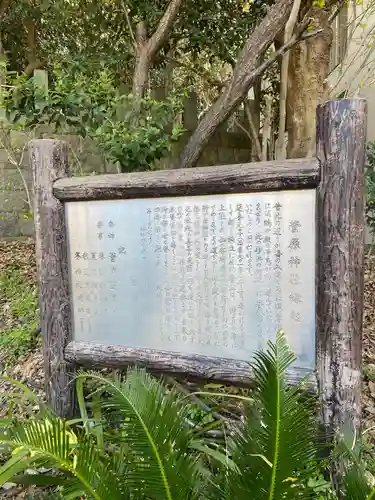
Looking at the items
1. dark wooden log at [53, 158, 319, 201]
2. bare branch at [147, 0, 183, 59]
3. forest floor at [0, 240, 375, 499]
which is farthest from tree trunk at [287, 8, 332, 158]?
dark wooden log at [53, 158, 319, 201]

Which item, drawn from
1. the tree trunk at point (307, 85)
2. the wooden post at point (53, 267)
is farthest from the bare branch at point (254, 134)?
the wooden post at point (53, 267)

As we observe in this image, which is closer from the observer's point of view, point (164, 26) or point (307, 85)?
point (164, 26)

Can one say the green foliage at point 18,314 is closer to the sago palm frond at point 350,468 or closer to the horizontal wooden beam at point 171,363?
the horizontal wooden beam at point 171,363

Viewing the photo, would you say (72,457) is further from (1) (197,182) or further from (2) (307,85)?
(2) (307,85)

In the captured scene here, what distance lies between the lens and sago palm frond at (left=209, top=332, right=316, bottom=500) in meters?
1.29

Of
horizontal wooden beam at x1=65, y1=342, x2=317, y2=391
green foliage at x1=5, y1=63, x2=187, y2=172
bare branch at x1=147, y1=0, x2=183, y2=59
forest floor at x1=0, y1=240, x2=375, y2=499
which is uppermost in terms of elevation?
bare branch at x1=147, y1=0, x2=183, y2=59

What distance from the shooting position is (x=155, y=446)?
1448 millimetres

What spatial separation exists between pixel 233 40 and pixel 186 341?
4807 mm

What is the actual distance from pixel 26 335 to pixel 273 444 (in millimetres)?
2940

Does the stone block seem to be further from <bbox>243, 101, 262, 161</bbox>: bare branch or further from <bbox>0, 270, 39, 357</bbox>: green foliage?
<bbox>243, 101, 262, 161</bbox>: bare branch

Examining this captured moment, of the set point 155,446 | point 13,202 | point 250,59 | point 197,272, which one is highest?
point 250,59

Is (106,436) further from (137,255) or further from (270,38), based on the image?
(270,38)

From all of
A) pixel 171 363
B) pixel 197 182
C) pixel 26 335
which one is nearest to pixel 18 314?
pixel 26 335

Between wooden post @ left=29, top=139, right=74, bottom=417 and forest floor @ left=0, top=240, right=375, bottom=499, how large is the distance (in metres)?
0.53
